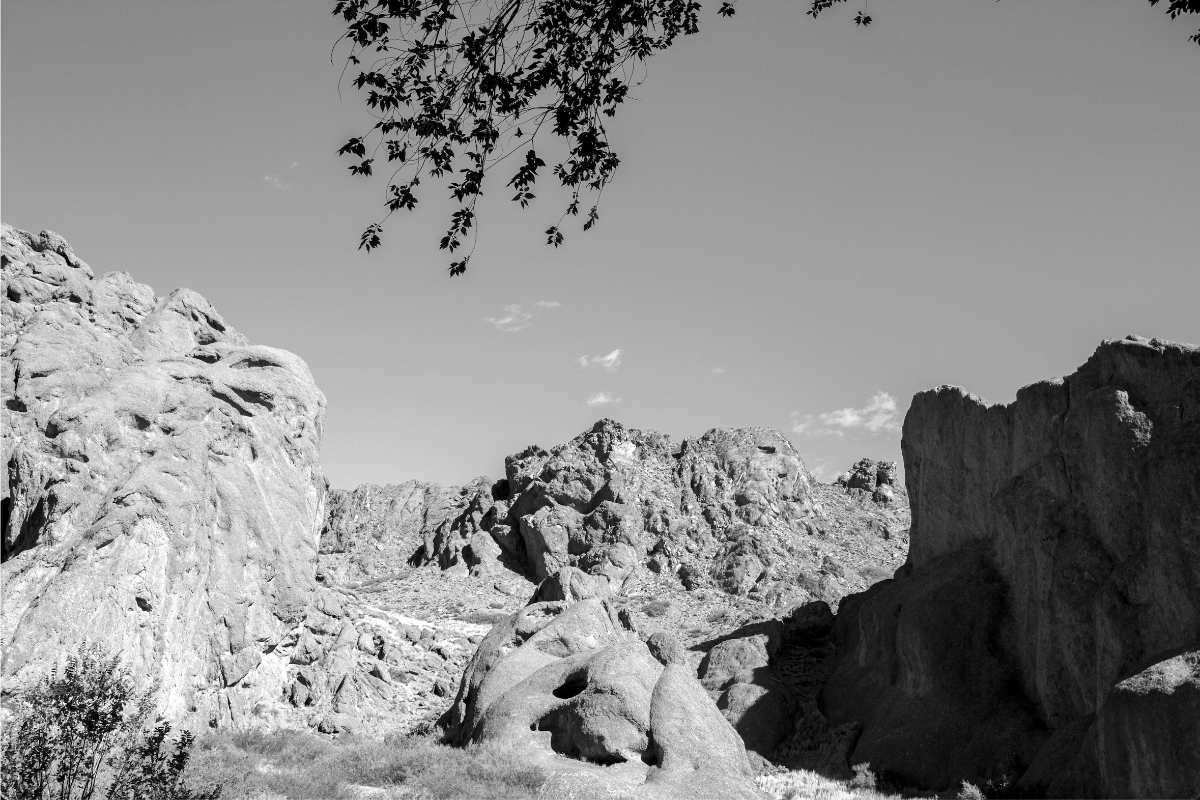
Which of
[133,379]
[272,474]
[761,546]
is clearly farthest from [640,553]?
[133,379]

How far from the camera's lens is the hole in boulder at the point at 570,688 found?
19469 millimetres

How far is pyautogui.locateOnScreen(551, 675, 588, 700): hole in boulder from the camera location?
63.9 ft

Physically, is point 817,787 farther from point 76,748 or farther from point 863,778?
point 76,748

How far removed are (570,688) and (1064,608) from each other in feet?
38.8

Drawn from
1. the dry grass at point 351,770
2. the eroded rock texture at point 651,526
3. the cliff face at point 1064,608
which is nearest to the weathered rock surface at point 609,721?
the dry grass at point 351,770

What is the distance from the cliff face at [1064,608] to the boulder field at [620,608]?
0.07 meters

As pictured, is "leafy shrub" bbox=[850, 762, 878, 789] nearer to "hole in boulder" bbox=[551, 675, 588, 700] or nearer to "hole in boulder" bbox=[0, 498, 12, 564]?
"hole in boulder" bbox=[551, 675, 588, 700]

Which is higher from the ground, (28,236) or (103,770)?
(28,236)

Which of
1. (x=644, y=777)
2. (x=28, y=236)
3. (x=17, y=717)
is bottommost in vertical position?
(x=644, y=777)

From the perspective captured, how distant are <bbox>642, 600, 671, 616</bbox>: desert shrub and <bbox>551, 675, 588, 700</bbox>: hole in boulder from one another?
96.2ft

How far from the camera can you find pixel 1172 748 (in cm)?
1412

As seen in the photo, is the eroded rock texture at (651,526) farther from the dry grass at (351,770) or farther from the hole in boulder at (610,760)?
the dry grass at (351,770)

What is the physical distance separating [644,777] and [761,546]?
1610 inches

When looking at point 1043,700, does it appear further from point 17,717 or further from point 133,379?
point 133,379
